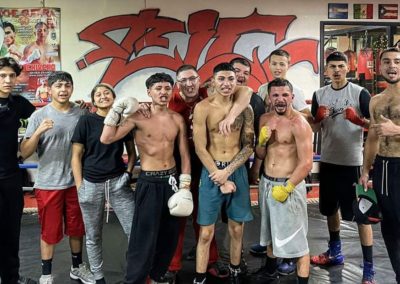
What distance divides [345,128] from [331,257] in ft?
3.38

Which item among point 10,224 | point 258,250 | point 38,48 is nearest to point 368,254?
point 258,250

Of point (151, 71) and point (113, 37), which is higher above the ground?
point (113, 37)

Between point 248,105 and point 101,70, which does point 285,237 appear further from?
point 101,70

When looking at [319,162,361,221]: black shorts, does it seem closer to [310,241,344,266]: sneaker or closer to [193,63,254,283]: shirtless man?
[310,241,344,266]: sneaker

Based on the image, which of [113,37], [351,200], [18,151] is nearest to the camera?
[18,151]

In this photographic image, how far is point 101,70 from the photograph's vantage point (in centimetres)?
500

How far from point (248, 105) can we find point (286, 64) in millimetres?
682

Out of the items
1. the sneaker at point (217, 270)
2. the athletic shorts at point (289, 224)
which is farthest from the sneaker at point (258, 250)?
the athletic shorts at point (289, 224)

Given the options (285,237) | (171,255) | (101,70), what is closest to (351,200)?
(285,237)

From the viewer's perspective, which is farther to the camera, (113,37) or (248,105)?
(113,37)

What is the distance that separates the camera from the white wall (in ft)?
16.0

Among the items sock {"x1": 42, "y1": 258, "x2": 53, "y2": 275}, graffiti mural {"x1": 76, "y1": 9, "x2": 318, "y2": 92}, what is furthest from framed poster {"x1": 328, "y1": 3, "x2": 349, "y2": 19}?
sock {"x1": 42, "y1": 258, "x2": 53, "y2": 275}

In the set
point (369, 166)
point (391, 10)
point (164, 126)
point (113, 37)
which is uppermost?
point (391, 10)

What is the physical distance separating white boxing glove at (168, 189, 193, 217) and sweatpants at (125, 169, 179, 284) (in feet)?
0.27
